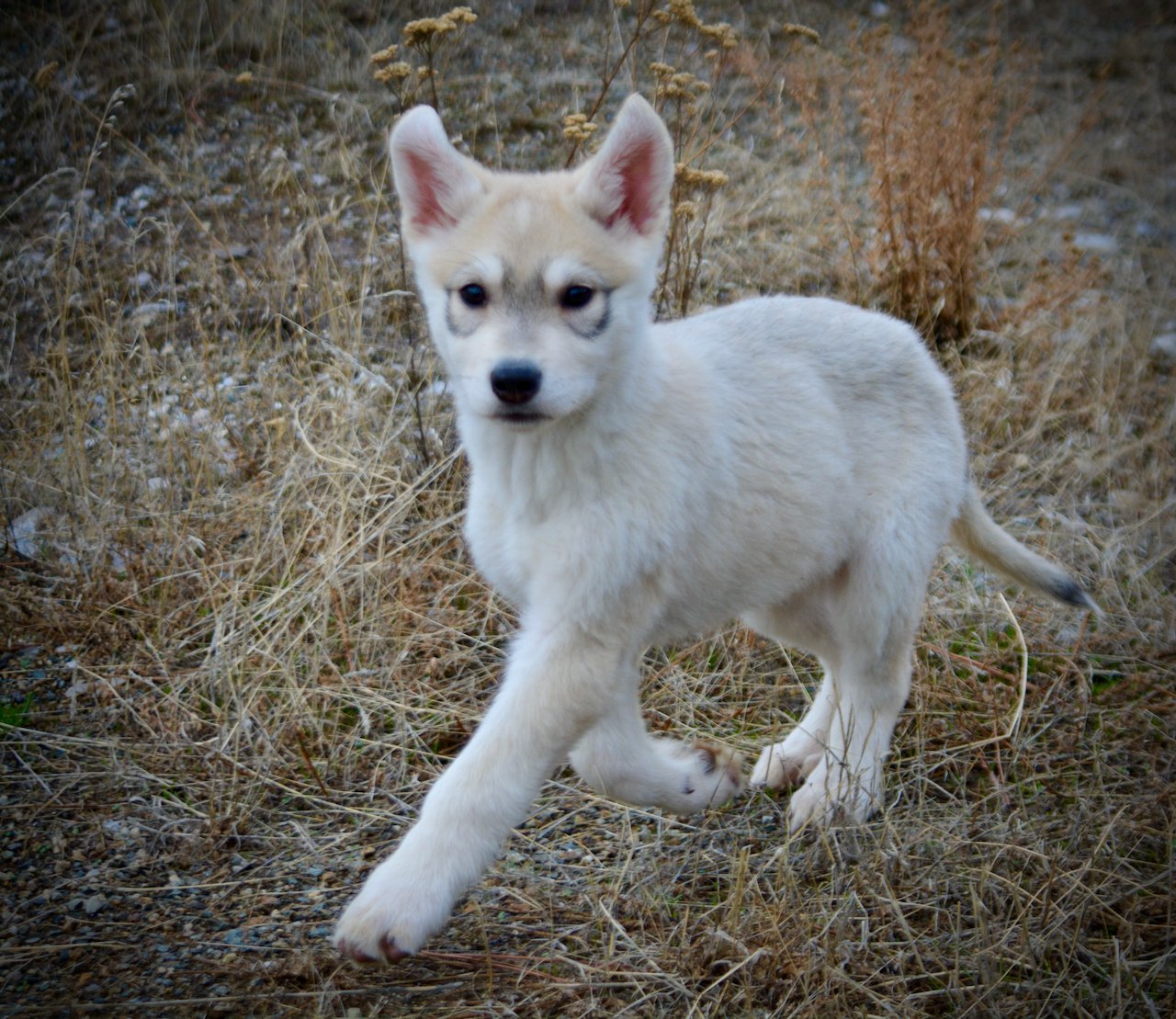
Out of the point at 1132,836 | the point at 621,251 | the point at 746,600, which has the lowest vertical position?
the point at 1132,836

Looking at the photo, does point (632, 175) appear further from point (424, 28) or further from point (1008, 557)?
point (1008, 557)

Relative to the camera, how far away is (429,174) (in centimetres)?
292

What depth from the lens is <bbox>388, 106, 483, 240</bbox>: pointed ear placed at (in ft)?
9.44

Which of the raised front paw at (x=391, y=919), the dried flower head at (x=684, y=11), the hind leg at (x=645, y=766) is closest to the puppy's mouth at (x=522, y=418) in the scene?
the hind leg at (x=645, y=766)

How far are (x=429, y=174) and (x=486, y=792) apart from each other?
1492 millimetres

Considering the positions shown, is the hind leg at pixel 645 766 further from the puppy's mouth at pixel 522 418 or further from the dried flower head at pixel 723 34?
the dried flower head at pixel 723 34


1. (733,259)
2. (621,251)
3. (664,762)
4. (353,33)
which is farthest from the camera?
(353,33)

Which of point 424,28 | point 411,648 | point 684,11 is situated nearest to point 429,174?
point 424,28

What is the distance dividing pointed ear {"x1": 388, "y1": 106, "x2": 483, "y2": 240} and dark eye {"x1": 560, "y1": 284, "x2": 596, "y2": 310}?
0.39m

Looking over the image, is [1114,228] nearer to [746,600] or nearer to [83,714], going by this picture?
[746,600]

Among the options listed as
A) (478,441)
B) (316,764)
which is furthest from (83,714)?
(478,441)

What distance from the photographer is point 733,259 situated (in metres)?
6.09

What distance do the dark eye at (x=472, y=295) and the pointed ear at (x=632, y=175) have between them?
0.36 m

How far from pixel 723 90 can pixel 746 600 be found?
228 inches
